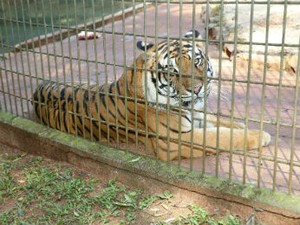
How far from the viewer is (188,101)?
3295 millimetres

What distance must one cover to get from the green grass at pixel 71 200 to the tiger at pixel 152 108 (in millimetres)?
342

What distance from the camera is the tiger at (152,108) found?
10.2 ft

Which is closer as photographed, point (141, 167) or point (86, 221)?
point (86, 221)

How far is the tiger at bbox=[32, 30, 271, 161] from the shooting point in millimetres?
3123

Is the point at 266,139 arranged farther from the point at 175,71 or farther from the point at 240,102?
→ the point at 240,102

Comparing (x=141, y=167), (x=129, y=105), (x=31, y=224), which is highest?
(x=129, y=105)

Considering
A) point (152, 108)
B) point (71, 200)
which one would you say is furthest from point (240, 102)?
point (71, 200)

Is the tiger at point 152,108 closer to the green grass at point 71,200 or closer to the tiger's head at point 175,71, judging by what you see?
the tiger's head at point 175,71

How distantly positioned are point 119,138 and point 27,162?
86cm

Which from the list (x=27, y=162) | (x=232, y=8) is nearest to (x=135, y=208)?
(x=27, y=162)

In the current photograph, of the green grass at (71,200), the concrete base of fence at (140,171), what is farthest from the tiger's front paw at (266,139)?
the green grass at (71,200)

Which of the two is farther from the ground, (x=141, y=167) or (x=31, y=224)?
(x=141, y=167)

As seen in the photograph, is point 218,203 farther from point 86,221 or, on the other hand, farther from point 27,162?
point 27,162

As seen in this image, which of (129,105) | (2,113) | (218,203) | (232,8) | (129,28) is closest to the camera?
(218,203)
